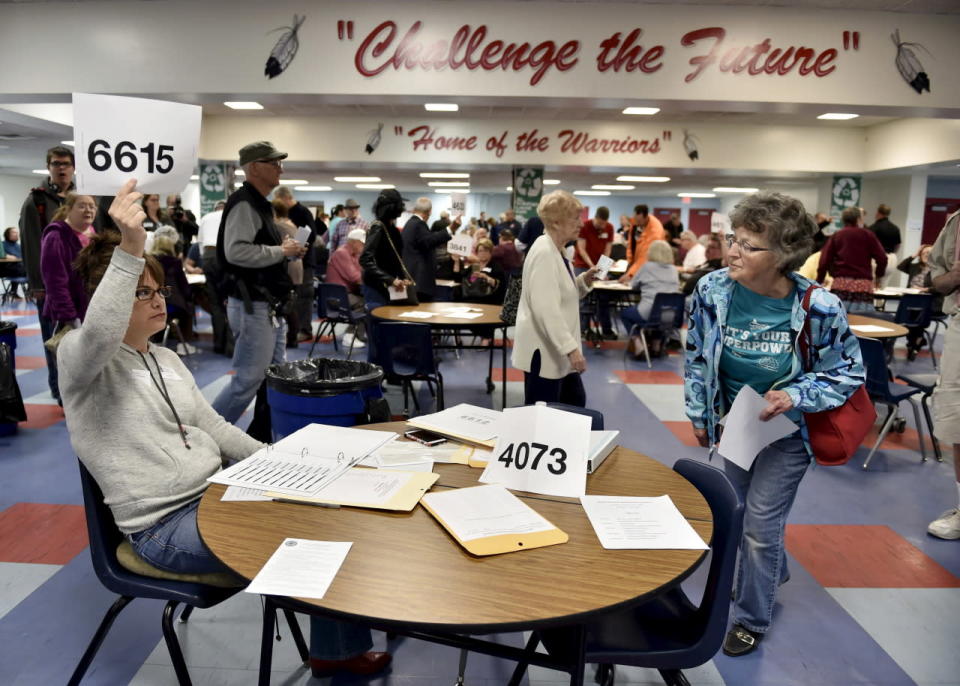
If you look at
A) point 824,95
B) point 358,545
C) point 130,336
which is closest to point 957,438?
point 358,545

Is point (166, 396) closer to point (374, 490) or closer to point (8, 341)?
point (374, 490)

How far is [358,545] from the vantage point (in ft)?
4.28

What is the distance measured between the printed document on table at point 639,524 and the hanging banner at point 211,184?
12.2 metres

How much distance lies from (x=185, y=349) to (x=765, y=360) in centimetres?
623

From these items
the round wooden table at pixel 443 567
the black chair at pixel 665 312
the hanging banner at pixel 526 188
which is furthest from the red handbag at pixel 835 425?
the hanging banner at pixel 526 188

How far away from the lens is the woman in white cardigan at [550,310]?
122 inches

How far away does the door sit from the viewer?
83.7 ft

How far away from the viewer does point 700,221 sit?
2597cm

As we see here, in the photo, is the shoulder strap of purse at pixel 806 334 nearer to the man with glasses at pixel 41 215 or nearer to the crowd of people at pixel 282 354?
the crowd of people at pixel 282 354

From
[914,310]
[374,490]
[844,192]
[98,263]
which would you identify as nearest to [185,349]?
[98,263]

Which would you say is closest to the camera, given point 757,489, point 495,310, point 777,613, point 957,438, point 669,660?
point 669,660

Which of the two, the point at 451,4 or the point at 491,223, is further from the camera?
the point at 491,223

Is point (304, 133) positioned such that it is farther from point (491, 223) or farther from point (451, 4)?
point (451, 4)

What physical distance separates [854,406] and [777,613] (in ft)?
3.12
